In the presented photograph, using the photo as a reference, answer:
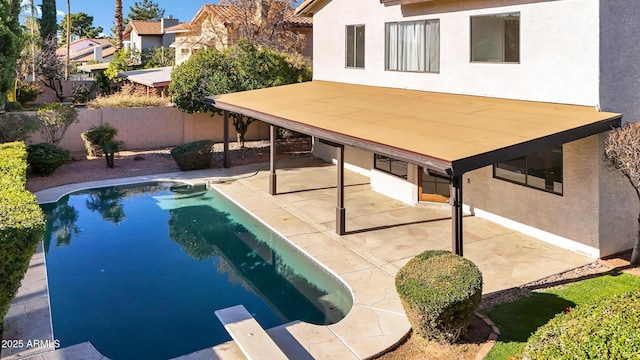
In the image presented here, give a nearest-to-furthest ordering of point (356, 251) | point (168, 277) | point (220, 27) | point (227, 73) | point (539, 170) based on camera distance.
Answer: point (168, 277), point (356, 251), point (539, 170), point (227, 73), point (220, 27)

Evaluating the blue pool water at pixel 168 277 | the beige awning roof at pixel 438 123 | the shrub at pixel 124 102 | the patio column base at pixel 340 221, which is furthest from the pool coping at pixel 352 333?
the shrub at pixel 124 102

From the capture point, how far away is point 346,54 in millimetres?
22469

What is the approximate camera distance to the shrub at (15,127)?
69.8 feet

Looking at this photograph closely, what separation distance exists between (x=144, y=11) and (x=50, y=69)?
5430cm

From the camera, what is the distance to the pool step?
829cm

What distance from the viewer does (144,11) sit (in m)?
94.2

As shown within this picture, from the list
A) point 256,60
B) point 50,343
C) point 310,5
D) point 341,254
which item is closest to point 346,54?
point 310,5

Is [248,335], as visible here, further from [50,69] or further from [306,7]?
[50,69]

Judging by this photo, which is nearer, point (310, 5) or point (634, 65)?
point (634, 65)

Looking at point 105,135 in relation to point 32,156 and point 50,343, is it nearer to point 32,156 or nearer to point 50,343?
point 32,156

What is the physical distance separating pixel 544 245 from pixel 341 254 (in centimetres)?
557

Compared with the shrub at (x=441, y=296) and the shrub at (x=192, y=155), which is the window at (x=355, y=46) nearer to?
the shrub at (x=192, y=155)

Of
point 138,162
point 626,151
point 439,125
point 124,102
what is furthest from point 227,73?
point 626,151

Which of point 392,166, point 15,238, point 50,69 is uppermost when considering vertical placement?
point 50,69
